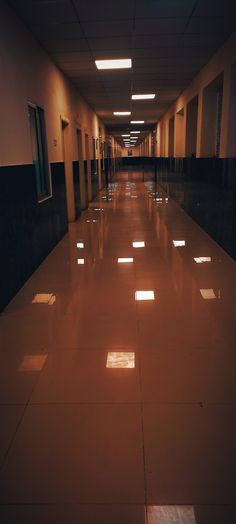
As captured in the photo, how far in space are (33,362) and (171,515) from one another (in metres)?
1.38

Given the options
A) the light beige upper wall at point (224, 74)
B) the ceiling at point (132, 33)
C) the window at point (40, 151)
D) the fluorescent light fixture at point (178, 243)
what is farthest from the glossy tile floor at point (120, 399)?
the ceiling at point (132, 33)

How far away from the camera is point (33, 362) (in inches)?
101

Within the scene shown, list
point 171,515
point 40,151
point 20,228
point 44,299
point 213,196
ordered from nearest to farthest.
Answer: point 171,515
point 44,299
point 20,228
point 40,151
point 213,196

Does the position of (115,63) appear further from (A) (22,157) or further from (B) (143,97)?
(B) (143,97)

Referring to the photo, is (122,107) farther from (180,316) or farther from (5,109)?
(180,316)

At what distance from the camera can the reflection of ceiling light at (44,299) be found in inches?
142

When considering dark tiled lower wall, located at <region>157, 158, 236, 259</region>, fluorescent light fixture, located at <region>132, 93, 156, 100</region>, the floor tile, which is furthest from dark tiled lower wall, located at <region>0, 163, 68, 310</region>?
fluorescent light fixture, located at <region>132, 93, 156, 100</region>

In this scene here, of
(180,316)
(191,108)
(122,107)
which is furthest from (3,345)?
(122,107)

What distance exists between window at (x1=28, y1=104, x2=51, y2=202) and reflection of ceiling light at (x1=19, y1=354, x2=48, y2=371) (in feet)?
9.51

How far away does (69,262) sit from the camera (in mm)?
4992

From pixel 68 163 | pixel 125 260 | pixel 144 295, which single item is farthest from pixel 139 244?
pixel 68 163

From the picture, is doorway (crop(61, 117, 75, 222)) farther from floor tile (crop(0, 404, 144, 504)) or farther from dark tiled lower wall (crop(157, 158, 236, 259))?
floor tile (crop(0, 404, 144, 504))

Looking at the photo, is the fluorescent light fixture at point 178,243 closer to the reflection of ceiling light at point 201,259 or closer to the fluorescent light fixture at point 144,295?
the reflection of ceiling light at point 201,259

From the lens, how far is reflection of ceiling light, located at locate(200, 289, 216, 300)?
3.63 metres
